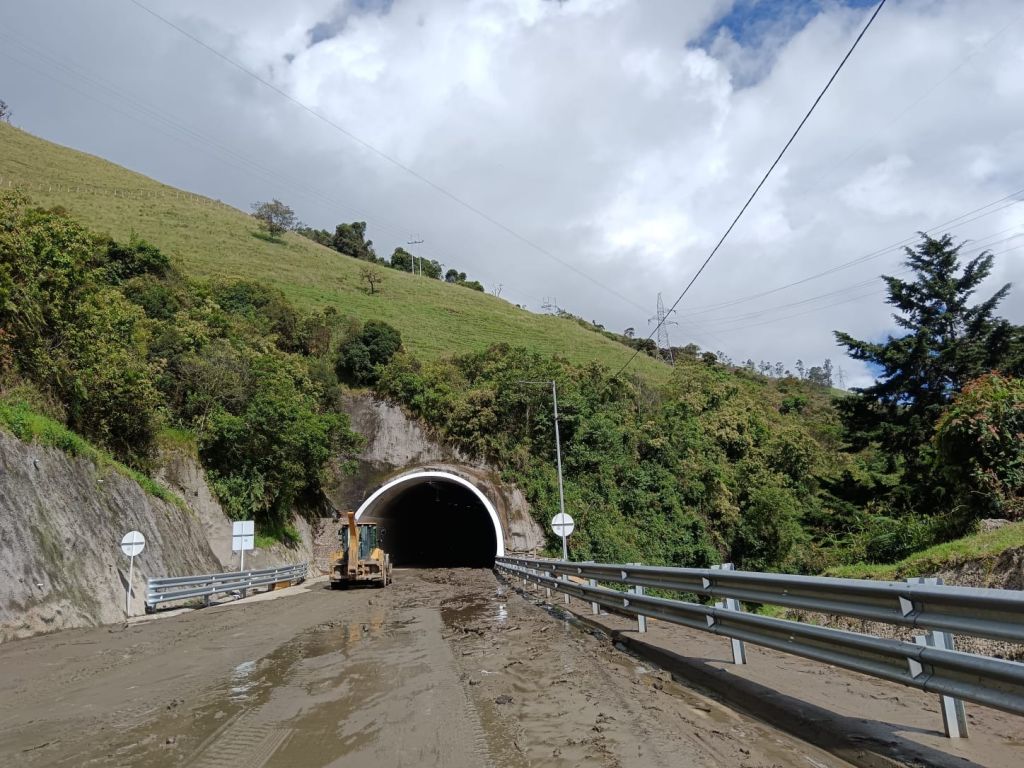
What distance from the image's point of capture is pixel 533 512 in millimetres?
37125

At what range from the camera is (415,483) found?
3769 cm

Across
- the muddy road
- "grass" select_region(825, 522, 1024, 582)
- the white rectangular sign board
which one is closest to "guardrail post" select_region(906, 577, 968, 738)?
the muddy road

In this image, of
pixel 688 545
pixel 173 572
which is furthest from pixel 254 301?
pixel 688 545

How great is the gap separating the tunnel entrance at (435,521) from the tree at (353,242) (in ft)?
210

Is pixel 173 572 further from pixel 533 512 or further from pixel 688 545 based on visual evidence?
pixel 688 545

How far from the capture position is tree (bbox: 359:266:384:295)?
245ft

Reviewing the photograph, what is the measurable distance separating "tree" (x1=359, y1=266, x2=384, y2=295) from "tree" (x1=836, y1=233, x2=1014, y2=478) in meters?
54.6

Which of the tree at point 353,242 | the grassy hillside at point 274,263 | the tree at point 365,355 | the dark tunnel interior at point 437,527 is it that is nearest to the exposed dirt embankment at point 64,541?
the dark tunnel interior at point 437,527

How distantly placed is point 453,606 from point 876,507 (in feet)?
70.0

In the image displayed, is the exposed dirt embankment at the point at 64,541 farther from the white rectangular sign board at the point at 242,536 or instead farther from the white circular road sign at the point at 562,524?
the white circular road sign at the point at 562,524

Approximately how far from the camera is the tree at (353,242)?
106938mm

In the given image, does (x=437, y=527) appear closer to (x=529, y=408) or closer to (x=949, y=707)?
(x=529, y=408)

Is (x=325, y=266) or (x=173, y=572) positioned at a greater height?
(x=325, y=266)

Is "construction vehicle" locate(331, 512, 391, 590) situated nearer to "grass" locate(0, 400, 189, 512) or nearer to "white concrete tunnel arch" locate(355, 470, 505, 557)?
"grass" locate(0, 400, 189, 512)
